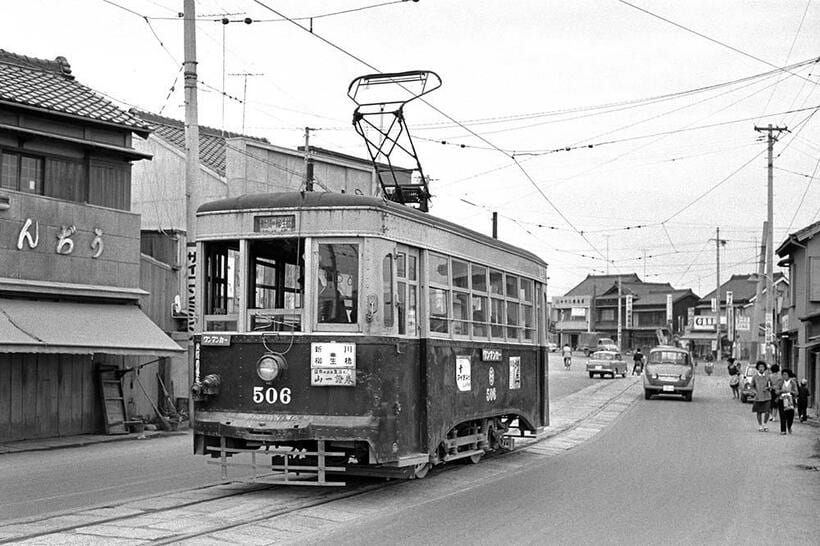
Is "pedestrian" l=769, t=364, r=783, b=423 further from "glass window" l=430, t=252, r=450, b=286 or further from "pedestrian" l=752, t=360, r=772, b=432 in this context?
"glass window" l=430, t=252, r=450, b=286

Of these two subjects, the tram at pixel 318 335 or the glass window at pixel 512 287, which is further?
the glass window at pixel 512 287

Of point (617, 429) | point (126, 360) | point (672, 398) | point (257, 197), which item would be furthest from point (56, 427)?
point (672, 398)

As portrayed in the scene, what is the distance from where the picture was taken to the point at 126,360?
2083cm

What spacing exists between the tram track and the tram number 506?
1.09 meters

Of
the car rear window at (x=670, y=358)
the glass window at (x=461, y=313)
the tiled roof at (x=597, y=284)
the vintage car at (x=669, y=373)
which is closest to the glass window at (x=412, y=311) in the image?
the glass window at (x=461, y=313)

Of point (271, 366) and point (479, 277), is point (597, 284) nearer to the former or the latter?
point (479, 277)

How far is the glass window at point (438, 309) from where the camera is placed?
11.7 metres

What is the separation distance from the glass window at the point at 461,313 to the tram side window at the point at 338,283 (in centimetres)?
227

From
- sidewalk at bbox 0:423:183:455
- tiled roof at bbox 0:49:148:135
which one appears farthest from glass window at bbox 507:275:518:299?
tiled roof at bbox 0:49:148:135

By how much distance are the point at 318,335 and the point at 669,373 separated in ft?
90.8

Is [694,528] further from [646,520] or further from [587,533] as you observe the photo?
[587,533]

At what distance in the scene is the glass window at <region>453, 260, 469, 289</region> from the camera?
1249 cm

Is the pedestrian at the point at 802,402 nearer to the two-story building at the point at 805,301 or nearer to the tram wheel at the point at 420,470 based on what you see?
the two-story building at the point at 805,301

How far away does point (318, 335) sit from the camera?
10.4m
